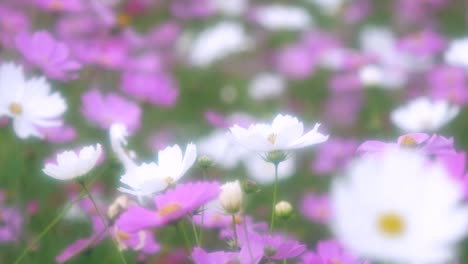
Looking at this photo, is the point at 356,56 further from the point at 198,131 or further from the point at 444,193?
the point at 444,193

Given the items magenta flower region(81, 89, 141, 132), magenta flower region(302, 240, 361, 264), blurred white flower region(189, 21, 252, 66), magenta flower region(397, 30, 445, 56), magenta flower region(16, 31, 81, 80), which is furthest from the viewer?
blurred white flower region(189, 21, 252, 66)

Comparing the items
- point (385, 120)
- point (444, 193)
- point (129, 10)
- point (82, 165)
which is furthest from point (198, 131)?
point (444, 193)

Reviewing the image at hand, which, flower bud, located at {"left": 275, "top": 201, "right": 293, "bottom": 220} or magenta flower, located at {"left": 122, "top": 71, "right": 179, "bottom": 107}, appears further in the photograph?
magenta flower, located at {"left": 122, "top": 71, "right": 179, "bottom": 107}

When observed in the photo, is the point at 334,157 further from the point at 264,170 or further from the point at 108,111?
the point at 108,111

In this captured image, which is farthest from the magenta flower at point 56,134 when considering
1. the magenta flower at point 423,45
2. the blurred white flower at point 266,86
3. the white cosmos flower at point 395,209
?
the magenta flower at point 423,45

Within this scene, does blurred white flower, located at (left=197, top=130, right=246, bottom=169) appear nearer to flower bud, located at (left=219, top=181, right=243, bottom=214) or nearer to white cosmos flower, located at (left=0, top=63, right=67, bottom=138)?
white cosmos flower, located at (left=0, top=63, right=67, bottom=138)

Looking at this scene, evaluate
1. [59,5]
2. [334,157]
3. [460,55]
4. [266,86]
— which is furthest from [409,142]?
[266,86]

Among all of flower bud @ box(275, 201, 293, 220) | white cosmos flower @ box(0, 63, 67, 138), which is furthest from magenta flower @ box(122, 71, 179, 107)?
flower bud @ box(275, 201, 293, 220)
